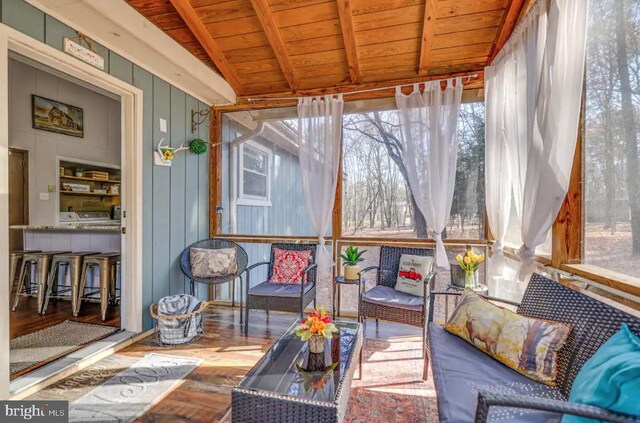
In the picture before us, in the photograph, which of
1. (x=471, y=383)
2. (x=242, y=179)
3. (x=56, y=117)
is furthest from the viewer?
(x=56, y=117)

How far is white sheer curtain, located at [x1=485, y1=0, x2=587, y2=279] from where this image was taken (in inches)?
66.0

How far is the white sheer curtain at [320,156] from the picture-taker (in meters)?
3.41

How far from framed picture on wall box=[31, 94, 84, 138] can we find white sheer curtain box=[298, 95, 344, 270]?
3760 millimetres

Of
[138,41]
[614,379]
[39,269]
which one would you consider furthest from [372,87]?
[39,269]

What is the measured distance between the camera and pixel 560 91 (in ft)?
5.69

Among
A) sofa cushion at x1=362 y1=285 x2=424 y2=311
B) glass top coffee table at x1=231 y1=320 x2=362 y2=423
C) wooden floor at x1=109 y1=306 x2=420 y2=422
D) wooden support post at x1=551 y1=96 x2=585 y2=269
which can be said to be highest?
wooden support post at x1=551 y1=96 x2=585 y2=269

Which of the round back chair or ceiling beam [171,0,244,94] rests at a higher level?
ceiling beam [171,0,244,94]

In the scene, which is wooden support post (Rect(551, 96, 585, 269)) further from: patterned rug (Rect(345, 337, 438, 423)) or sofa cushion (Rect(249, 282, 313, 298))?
sofa cushion (Rect(249, 282, 313, 298))

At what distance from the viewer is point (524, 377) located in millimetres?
1439

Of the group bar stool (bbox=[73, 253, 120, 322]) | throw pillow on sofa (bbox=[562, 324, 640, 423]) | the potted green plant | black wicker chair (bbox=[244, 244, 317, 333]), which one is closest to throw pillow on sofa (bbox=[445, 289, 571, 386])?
throw pillow on sofa (bbox=[562, 324, 640, 423])

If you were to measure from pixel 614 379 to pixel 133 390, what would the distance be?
7.98 feet

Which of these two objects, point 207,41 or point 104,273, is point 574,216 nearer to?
point 207,41

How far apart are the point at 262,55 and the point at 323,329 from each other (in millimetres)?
2799

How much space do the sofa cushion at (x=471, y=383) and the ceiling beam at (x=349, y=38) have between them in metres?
2.59
